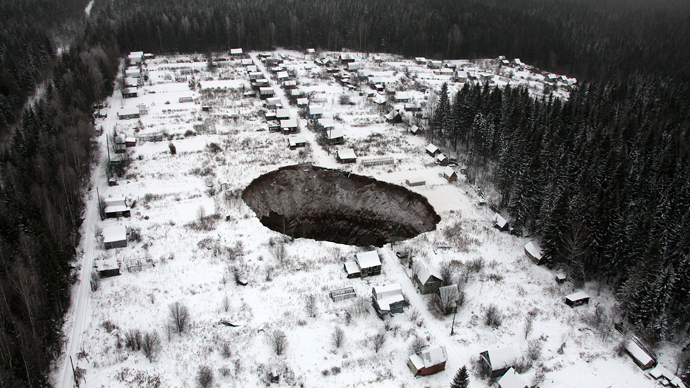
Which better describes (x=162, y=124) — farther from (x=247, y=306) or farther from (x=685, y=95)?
(x=685, y=95)

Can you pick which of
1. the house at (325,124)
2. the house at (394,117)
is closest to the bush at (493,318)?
the house at (325,124)

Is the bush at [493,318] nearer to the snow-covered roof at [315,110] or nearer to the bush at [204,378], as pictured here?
the bush at [204,378]

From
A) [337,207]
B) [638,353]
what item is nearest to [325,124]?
[337,207]

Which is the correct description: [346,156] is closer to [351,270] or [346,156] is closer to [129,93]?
[351,270]

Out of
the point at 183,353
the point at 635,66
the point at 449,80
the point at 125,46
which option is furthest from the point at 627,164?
the point at 125,46

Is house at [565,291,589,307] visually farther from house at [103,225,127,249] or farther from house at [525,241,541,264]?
house at [103,225,127,249]

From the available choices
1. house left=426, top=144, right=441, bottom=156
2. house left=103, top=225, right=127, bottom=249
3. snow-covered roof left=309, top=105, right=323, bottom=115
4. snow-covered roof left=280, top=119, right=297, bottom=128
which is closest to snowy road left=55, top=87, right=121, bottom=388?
house left=103, top=225, right=127, bottom=249
